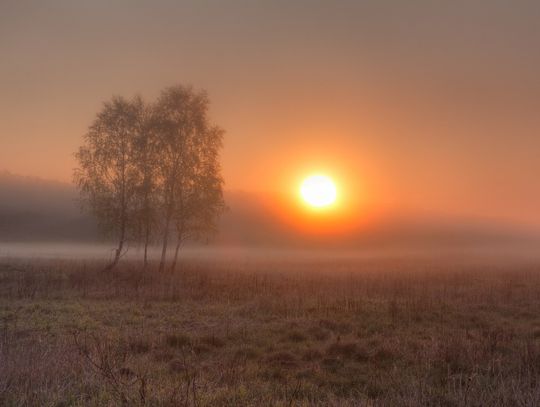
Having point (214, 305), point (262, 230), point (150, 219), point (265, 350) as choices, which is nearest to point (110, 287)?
point (214, 305)

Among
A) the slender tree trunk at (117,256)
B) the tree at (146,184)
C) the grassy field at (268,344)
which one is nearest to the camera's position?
the grassy field at (268,344)

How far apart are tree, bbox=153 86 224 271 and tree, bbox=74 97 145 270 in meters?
2.10

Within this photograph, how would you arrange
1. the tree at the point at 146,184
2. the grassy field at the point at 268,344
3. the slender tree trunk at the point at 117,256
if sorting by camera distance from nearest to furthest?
the grassy field at the point at 268,344 < the slender tree trunk at the point at 117,256 < the tree at the point at 146,184

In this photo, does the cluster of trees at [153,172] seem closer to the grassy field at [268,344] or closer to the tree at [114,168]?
the tree at [114,168]

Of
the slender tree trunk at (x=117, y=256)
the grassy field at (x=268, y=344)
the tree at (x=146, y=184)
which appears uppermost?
the tree at (x=146, y=184)

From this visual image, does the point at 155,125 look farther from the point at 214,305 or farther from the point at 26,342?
the point at 26,342

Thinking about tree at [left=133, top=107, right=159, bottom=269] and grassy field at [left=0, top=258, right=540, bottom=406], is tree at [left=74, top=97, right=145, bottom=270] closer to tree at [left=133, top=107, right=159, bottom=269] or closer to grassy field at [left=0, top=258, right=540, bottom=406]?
tree at [left=133, top=107, right=159, bottom=269]

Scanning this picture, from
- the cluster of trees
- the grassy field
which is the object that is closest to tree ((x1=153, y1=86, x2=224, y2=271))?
the cluster of trees

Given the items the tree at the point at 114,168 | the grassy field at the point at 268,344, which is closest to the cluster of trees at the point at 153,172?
the tree at the point at 114,168

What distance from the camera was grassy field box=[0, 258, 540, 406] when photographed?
8.46 meters

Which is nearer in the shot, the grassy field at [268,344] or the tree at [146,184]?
the grassy field at [268,344]

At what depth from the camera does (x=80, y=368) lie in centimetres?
973

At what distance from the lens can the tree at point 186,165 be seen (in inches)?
1421

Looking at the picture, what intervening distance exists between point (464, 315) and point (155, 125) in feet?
89.6
